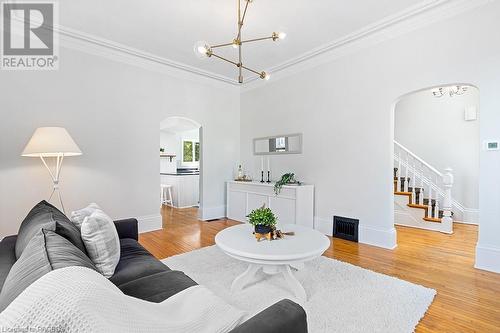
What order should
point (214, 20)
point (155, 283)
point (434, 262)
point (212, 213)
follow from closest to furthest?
point (155, 283), point (434, 262), point (214, 20), point (212, 213)

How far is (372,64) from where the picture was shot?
3.68 m

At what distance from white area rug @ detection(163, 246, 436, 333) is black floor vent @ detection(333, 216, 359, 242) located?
3.64 ft

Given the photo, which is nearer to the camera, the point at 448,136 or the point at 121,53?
the point at 121,53

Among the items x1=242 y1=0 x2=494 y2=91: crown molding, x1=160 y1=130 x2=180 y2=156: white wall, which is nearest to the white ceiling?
x1=242 y1=0 x2=494 y2=91: crown molding

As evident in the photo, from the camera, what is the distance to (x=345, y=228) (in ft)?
13.0

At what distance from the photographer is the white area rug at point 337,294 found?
6.08ft

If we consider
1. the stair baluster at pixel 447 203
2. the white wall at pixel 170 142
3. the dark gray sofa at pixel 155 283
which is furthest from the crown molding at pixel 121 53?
the stair baluster at pixel 447 203

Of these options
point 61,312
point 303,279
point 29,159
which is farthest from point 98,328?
point 29,159

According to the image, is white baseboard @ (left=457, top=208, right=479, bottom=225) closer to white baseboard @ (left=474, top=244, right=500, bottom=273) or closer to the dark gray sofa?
white baseboard @ (left=474, top=244, right=500, bottom=273)

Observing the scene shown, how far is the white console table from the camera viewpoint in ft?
13.7

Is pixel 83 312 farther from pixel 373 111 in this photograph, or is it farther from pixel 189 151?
pixel 189 151

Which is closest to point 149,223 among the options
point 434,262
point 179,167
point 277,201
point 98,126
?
point 98,126

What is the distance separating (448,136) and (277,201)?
391 cm

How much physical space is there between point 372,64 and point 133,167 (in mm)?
4163
